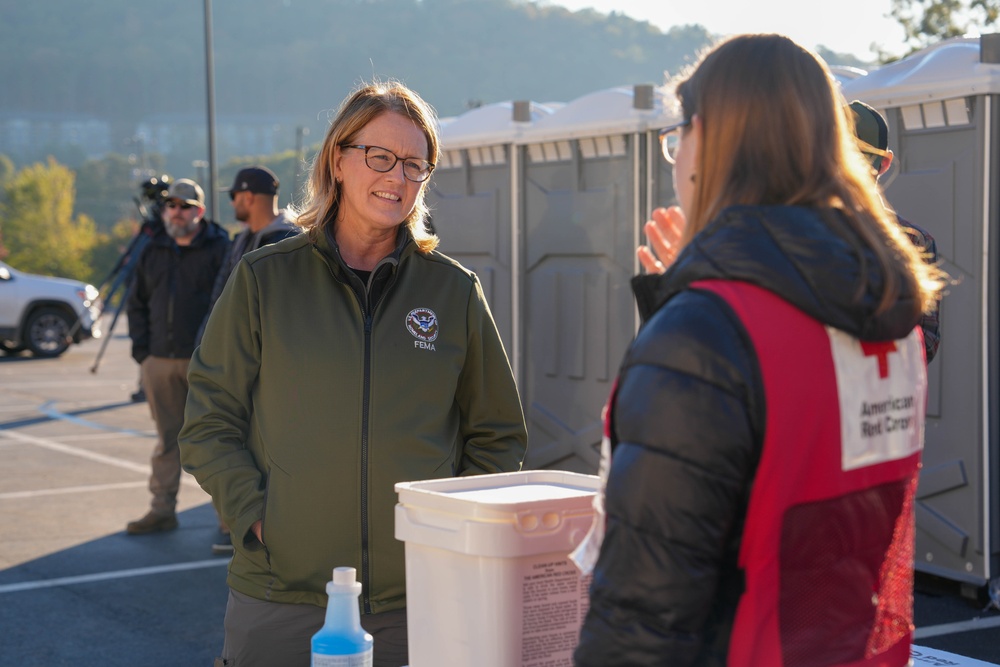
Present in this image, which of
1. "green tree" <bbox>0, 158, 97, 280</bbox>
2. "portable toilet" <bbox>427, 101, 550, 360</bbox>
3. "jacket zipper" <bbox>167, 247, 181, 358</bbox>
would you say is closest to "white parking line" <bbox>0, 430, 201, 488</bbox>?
"jacket zipper" <bbox>167, 247, 181, 358</bbox>

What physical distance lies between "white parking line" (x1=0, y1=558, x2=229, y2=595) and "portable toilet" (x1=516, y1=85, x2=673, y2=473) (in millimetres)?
2160

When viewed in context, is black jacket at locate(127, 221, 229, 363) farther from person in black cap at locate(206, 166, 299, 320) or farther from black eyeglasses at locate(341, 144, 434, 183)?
black eyeglasses at locate(341, 144, 434, 183)

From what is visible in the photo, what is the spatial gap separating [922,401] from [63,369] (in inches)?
758

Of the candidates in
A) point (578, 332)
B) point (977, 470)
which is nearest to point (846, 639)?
point (977, 470)

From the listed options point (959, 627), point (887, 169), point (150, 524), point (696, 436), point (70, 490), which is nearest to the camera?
point (696, 436)

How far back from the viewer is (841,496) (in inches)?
59.1

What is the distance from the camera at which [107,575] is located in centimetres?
655

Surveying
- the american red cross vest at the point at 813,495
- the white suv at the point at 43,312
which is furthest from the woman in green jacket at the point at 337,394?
the white suv at the point at 43,312

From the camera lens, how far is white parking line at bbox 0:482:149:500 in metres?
8.84

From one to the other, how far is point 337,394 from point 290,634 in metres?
0.56

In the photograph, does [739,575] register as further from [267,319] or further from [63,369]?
[63,369]

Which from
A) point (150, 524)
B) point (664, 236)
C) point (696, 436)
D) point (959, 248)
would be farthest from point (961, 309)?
point (150, 524)

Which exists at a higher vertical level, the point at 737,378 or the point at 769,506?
the point at 737,378

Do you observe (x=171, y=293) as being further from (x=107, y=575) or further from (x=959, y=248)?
(x=959, y=248)
